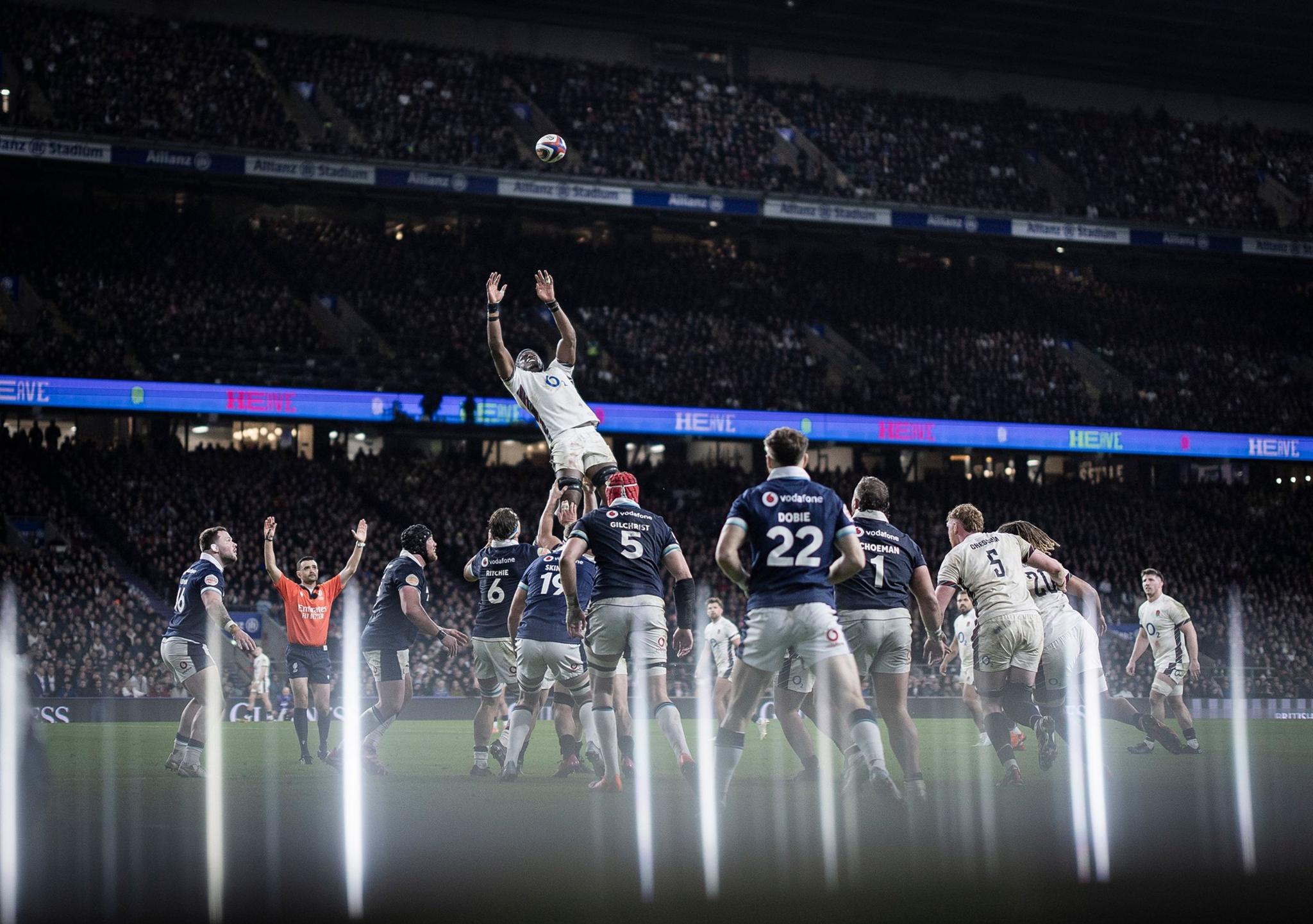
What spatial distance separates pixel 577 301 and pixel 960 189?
1426cm

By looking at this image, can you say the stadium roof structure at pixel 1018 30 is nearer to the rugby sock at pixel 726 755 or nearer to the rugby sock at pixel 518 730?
the rugby sock at pixel 518 730

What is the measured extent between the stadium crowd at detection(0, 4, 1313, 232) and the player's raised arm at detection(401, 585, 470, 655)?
29.6 m

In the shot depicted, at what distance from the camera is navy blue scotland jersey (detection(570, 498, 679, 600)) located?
10922 mm

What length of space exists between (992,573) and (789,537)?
4.20 meters

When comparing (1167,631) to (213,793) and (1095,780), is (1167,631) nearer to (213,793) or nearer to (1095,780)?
(1095,780)

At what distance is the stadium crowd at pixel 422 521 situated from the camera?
2830cm

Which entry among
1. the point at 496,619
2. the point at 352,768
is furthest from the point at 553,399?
the point at 352,768

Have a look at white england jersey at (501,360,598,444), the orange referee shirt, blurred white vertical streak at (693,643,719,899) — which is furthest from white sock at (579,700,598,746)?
the orange referee shirt

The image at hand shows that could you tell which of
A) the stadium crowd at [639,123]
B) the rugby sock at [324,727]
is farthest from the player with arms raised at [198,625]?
the stadium crowd at [639,123]

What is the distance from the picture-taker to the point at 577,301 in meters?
43.8

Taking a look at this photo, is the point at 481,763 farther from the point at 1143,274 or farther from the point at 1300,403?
the point at 1143,274

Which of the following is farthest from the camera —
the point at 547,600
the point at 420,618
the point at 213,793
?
the point at 420,618

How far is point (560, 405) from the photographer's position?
13.9 meters

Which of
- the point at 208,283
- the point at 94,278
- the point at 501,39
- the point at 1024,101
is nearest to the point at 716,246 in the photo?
the point at 501,39
